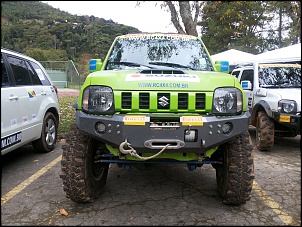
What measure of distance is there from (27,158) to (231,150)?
361 centimetres

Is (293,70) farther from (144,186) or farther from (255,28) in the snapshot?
(255,28)

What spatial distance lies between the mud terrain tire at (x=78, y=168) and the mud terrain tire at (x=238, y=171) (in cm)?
149

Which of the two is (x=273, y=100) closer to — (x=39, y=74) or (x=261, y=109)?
(x=261, y=109)

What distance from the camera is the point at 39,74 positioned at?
5.11 meters

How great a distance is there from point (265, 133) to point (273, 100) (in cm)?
65

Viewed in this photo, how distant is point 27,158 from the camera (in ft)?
16.0

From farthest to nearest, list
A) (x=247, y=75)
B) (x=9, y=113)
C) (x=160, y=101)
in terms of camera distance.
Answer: (x=247, y=75) → (x=9, y=113) → (x=160, y=101)

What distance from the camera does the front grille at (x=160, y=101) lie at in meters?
2.65

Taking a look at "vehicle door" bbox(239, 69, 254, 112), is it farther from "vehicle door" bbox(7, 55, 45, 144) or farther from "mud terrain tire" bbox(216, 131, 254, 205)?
"vehicle door" bbox(7, 55, 45, 144)

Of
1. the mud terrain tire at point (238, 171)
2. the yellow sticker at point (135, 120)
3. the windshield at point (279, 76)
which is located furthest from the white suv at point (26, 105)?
the windshield at point (279, 76)

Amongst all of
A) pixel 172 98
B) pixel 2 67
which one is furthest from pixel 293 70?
pixel 2 67

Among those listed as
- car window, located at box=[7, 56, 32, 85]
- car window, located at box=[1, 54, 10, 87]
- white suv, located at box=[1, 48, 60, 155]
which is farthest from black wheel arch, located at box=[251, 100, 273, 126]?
car window, located at box=[1, 54, 10, 87]

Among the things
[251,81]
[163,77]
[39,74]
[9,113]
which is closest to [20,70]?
A: [39,74]

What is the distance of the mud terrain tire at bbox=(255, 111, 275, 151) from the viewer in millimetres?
5281
